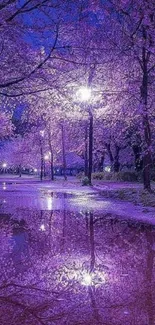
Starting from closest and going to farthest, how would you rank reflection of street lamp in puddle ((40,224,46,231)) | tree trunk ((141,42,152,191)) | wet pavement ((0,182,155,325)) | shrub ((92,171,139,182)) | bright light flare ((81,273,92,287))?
1. wet pavement ((0,182,155,325))
2. bright light flare ((81,273,92,287))
3. reflection of street lamp in puddle ((40,224,46,231))
4. tree trunk ((141,42,152,191))
5. shrub ((92,171,139,182))

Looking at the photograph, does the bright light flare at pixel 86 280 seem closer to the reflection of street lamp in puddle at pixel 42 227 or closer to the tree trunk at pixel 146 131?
the reflection of street lamp in puddle at pixel 42 227

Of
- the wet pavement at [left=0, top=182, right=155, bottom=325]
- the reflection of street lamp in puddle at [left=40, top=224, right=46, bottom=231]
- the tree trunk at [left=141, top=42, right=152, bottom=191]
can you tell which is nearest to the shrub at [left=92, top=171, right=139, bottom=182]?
the tree trunk at [left=141, top=42, right=152, bottom=191]

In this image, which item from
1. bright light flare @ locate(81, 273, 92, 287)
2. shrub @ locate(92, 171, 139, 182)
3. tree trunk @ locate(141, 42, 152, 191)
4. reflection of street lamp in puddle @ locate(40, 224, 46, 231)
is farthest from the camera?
shrub @ locate(92, 171, 139, 182)

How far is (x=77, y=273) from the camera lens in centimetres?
586

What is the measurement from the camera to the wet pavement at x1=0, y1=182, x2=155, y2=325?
13.8 ft

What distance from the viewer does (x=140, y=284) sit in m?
5.35

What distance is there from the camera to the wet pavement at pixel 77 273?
4203 mm

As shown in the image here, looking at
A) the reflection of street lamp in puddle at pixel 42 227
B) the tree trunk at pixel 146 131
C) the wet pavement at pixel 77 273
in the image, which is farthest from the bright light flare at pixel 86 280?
the tree trunk at pixel 146 131

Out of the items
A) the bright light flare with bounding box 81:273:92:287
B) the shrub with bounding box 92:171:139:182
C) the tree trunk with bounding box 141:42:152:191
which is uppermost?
the tree trunk with bounding box 141:42:152:191

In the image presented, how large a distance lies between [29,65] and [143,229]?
296 inches

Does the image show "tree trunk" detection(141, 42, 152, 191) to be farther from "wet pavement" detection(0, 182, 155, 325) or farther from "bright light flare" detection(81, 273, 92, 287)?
"bright light flare" detection(81, 273, 92, 287)

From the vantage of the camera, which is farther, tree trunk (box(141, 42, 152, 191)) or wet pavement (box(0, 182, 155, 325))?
tree trunk (box(141, 42, 152, 191))

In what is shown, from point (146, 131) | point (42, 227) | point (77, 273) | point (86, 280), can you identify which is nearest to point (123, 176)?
point (146, 131)

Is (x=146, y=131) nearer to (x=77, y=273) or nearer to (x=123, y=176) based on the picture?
(x=77, y=273)
